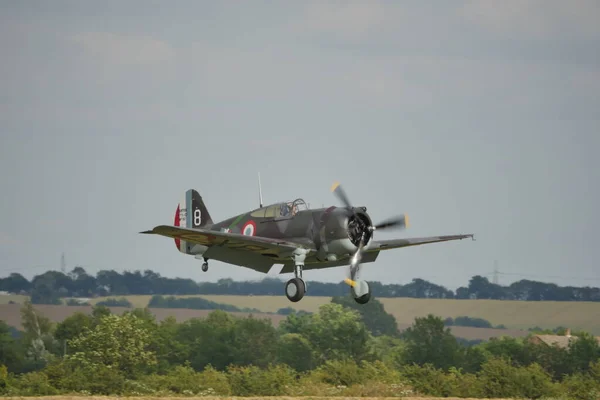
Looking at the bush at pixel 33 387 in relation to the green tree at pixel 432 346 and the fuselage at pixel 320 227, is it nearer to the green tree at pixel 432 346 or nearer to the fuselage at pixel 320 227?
the fuselage at pixel 320 227

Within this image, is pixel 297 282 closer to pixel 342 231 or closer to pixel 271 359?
pixel 342 231

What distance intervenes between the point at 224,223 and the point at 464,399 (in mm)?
20518

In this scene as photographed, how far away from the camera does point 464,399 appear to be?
54.4m

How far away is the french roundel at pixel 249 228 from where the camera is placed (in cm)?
3884

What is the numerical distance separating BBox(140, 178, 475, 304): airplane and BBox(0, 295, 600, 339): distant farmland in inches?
2682

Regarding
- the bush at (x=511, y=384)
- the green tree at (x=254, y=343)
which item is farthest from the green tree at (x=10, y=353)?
the bush at (x=511, y=384)

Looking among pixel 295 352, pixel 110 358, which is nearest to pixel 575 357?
pixel 295 352

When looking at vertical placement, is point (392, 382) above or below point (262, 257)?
below

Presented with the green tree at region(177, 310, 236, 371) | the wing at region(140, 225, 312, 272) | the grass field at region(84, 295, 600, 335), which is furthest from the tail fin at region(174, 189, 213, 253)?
the grass field at region(84, 295, 600, 335)

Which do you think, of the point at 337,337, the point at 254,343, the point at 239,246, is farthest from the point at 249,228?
the point at 337,337

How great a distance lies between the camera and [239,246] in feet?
124

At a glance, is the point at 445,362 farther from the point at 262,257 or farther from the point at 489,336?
the point at 262,257

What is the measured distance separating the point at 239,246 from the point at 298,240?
A: 2226mm

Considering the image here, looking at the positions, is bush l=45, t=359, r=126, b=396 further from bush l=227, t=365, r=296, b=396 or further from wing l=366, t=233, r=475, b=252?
wing l=366, t=233, r=475, b=252
